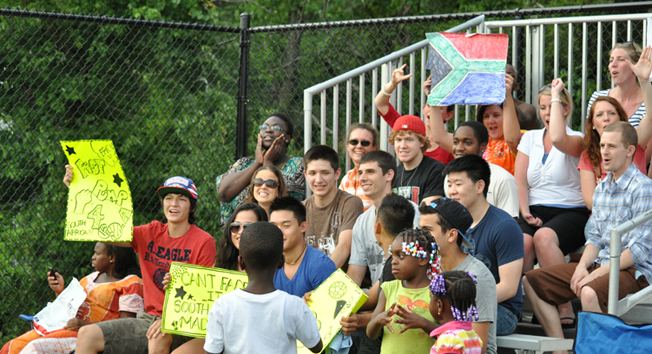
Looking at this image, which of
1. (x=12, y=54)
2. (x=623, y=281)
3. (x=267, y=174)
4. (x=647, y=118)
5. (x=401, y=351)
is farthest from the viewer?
(x=12, y=54)

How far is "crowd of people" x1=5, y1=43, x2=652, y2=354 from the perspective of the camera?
10.7 feet

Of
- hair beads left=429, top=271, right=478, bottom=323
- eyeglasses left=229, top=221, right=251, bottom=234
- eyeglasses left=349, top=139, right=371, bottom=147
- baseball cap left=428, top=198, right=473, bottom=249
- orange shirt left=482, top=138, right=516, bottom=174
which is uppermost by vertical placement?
eyeglasses left=349, top=139, right=371, bottom=147

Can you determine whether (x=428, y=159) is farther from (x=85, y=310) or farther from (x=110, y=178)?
(x=85, y=310)

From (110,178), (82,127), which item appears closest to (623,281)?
(110,178)

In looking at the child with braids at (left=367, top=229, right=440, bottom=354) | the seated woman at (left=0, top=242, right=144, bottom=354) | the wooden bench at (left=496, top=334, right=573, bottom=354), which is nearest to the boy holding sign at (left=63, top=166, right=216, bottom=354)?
the seated woman at (left=0, top=242, right=144, bottom=354)

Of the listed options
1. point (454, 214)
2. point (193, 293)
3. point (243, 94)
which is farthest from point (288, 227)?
point (243, 94)

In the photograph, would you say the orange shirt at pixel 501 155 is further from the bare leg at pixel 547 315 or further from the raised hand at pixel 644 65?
the bare leg at pixel 547 315

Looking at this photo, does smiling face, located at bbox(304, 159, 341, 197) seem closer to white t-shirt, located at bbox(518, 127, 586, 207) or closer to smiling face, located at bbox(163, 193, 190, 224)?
smiling face, located at bbox(163, 193, 190, 224)

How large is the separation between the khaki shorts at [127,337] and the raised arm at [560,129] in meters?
2.93

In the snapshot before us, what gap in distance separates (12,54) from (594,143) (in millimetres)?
7927

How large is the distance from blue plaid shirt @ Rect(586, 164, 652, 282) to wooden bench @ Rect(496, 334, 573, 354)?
2.80 ft

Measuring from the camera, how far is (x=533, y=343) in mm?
3742

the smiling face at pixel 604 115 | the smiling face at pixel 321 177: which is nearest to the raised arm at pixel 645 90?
the smiling face at pixel 604 115

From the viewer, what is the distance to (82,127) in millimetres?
10344
